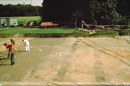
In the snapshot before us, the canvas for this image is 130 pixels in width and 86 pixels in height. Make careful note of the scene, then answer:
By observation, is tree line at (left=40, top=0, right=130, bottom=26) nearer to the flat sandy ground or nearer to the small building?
the small building

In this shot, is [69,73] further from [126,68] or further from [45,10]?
[45,10]

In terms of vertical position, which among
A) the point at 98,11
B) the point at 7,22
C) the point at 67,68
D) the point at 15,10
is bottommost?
the point at 67,68

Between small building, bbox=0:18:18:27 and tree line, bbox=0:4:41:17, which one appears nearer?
small building, bbox=0:18:18:27

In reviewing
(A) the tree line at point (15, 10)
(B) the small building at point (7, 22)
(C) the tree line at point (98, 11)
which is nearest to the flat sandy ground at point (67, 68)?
(C) the tree line at point (98, 11)

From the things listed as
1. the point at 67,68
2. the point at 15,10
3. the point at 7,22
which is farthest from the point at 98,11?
the point at 15,10

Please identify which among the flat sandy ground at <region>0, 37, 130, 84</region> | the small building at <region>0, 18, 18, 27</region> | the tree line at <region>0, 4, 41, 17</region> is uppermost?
the tree line at <region>0, 4, 41, 17</region>

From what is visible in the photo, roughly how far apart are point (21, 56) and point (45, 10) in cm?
2481

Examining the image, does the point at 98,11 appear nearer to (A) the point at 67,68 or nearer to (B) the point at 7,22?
(A) the point at 67,68

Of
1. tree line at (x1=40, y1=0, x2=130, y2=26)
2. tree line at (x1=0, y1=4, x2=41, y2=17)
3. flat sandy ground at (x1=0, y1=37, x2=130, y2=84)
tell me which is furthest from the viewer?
tree line at (x1=0, y1=4, x2=41, y2=17)

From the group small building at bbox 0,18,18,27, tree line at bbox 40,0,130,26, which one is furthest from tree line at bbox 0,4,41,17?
tree line at bbox 40,0,130,26

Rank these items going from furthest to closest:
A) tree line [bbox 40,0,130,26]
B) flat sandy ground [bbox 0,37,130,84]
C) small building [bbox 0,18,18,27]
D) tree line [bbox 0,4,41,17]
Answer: tree line [bbox 0,4,41,17] < small building [bbox 0,18,18,27] < tree line [bbox 40,0,130,26] < flat sandy ground [bbox 0,37,130,84]

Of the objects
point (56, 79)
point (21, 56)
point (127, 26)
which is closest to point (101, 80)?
point (56, 79)

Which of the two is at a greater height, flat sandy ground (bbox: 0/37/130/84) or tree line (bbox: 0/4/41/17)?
tree line (bbox: 0/4/41/17)

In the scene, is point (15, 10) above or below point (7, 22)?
above
